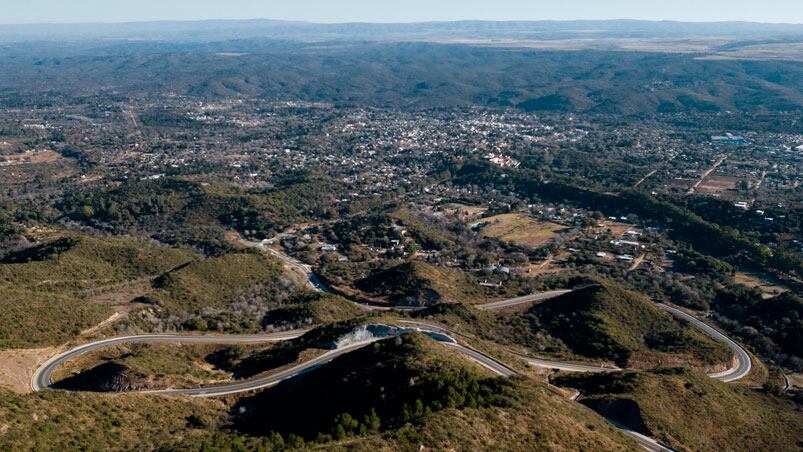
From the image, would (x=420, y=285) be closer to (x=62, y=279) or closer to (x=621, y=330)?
(x=621, y=330)

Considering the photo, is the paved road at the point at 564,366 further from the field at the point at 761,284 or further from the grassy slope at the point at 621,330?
the field at the point at 761,284

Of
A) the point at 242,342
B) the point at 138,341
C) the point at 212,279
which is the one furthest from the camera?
the point at 212,279

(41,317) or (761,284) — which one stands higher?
(41,317)

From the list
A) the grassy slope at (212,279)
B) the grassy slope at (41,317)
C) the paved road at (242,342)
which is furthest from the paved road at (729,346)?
the grassy slope at (41,317)

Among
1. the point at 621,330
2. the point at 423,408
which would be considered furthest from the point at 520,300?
the point at 423,408

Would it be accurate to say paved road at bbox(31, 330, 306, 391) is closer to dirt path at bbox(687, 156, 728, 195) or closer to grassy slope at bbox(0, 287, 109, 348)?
grassy slope at bbox(0, 287, 109, 348)

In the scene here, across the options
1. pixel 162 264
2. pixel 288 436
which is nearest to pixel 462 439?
pixel 288 436
